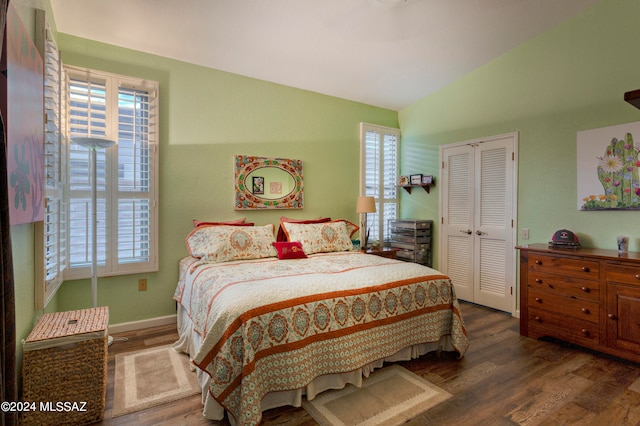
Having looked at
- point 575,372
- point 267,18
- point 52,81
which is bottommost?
point 575,372

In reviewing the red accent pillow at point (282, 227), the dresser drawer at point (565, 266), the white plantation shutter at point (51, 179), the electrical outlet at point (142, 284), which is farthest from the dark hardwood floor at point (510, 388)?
the red accent pillow at point (282, 227)

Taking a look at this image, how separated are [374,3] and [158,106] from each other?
7.28 feet

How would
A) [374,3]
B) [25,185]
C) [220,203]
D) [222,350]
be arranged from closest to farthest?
[25,185] → [222,350] → [374,3] → [220,203]

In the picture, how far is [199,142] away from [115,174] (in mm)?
843

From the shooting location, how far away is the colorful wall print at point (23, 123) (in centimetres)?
143

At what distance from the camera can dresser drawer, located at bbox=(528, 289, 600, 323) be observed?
270 cm

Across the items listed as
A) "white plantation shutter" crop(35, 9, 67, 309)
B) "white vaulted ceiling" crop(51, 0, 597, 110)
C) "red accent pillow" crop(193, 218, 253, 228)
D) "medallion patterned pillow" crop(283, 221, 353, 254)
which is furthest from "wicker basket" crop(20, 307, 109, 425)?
"white vaulted ceiling" crop(51, 0, 597, 110)

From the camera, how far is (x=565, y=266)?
286cm

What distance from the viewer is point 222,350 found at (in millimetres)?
1745

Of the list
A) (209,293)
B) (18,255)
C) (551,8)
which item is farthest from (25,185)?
(551,8)

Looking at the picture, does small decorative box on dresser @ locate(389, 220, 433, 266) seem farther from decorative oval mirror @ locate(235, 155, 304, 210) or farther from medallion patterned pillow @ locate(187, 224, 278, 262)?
medallion patterned pillow @ locate(187, 224, 278, 262)

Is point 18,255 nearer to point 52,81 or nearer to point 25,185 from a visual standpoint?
point 25,185

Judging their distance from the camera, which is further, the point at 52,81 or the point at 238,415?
the point at 52,81

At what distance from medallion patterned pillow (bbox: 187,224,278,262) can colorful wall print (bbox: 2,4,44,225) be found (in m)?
1.24
